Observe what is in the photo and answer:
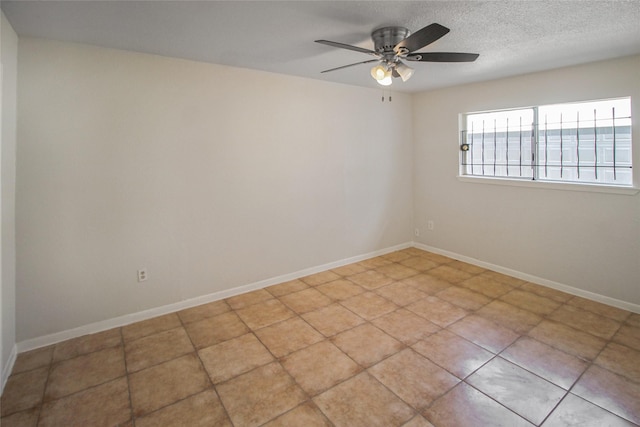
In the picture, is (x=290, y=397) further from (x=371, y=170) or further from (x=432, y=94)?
(x=432, y=94)

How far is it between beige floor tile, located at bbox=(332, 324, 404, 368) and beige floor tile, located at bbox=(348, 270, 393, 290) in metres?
0.92

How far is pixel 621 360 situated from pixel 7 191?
4457 mm

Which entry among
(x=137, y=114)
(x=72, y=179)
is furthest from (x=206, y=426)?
(x=137, y=114)

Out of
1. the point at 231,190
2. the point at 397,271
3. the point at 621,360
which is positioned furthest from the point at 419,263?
the point at 231,190

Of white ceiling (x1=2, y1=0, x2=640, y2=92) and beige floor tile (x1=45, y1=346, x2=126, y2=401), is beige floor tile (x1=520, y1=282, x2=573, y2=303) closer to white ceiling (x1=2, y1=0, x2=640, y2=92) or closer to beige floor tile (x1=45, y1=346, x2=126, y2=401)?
white ceiling (x1=2, y1=0, x2=640, y2=92)

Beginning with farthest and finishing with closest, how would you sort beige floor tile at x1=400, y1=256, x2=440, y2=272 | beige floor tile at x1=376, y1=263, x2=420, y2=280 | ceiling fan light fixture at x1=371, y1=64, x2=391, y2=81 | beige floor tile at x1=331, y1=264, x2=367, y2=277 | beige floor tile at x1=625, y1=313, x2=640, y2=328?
beige floor tile at x1=400, y1=256, x2=440, y2=272
beige floor tile at x1=331, y1=264, x2=367, y2=277
beige floor tile at x1=376, y1=263, x2=420, y2=280
beige floor tile at x1=625, y1=313, x2=640, y2=328
ceiling fan light fixture at x1=371, y1=64, x2=391, y2=81

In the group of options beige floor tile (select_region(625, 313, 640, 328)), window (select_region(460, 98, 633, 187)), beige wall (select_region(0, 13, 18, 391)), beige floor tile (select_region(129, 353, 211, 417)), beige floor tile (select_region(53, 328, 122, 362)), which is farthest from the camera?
window (select_region(460, 98, 633, 187))

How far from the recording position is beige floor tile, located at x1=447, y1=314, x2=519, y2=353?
2572mm

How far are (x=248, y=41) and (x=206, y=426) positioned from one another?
2.64 metres

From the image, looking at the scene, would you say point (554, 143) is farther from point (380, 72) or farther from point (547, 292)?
point (380, 72)

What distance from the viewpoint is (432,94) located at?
4676mm

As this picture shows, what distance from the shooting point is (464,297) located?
3.40 metres

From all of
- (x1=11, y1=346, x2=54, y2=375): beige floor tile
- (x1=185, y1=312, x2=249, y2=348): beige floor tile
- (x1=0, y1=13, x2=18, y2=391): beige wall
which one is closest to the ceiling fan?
(x1=0, y1=13, x2=18, y2=391): beige wall

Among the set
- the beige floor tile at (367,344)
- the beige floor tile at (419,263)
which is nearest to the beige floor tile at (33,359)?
the beige floor tile at (367,344)
